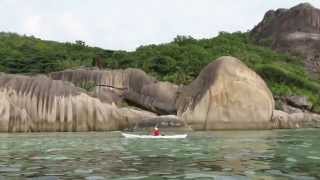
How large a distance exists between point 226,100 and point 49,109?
12737mm

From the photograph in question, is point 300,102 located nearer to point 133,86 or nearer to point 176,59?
point 133,86

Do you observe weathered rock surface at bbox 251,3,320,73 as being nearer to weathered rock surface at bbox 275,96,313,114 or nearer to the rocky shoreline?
weathered rock surface at bbox 275,96,313,114

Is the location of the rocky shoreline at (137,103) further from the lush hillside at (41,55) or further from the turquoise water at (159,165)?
the turquoise water at (159,165)

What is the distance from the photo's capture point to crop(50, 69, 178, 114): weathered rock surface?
43.8 meters

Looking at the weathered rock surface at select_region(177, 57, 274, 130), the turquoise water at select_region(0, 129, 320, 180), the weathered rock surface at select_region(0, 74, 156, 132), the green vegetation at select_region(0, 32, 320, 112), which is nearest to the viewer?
the turquoise water at select_region(0, 129, 320, 180)

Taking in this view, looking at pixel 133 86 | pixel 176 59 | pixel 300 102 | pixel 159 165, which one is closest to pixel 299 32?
pixel 176 59

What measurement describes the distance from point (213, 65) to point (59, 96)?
1206 cm

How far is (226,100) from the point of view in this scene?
1668 inches

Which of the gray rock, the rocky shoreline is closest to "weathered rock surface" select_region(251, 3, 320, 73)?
the gray rock

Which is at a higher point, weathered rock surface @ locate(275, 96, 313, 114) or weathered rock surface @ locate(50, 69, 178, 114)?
weathered rock surface @ locate(50, 69, 178, 114)

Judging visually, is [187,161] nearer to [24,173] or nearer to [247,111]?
[24,173]

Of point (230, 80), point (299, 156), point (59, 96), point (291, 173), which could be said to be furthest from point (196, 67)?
point (291, 173)

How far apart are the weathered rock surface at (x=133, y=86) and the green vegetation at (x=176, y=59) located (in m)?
6.10

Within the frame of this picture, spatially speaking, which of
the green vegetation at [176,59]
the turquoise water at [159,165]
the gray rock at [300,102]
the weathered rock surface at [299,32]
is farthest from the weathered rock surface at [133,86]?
the weathered rock surface at [299,32]
